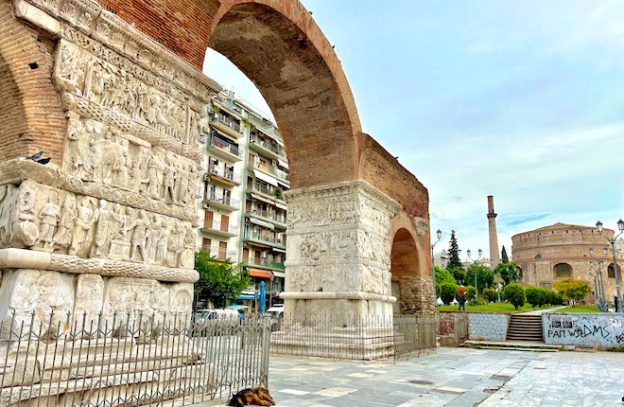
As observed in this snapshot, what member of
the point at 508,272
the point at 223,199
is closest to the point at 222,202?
the point at 223,199

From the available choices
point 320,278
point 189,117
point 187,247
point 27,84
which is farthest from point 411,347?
point 27,84

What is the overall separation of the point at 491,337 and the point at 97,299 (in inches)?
633

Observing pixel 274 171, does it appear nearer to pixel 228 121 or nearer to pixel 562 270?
pixel 228 121

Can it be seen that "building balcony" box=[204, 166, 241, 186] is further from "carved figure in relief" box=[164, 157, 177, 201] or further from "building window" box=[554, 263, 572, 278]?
"building window" box=[554, 263, 572, 278]

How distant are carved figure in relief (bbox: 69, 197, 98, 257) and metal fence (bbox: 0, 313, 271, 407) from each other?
2.11 ft

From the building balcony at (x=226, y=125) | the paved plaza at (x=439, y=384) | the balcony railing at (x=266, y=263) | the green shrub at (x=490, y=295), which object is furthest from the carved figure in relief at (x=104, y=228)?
the green shrub at (x=490, y=295)

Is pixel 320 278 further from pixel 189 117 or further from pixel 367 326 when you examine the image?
pixel 189 117

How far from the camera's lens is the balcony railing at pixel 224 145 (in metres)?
25.6

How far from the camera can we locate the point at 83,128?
4492 mm

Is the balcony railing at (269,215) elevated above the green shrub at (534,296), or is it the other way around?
the balcony railing at (269,215)

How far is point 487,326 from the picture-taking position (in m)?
17.0

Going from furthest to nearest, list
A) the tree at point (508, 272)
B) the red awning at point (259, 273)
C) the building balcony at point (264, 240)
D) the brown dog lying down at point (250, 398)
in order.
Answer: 1. the tree at point (508, 272)
2. the building balcony at point (264, 240)
3. the red awning at point (259, 273)
4. the brown dog lying down at point (250, 398)

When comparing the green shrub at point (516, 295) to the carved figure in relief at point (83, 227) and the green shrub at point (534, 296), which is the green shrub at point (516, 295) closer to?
the green shrub at point (534, 296)

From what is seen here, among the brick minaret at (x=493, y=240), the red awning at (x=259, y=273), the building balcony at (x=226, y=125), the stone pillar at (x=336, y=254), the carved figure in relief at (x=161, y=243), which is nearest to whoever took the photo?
the carved figure in relief at (x=161, y=243)
